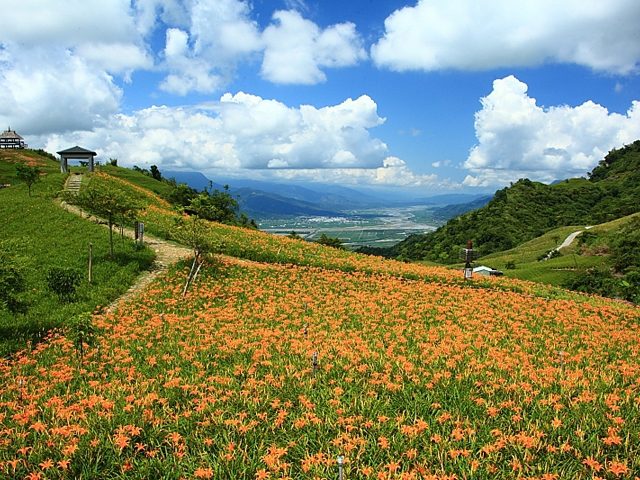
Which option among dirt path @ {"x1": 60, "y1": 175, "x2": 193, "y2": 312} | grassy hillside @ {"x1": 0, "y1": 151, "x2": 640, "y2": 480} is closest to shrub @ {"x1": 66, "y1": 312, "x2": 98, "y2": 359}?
grassy hillside @ {"x1": 0, "y1": 151, "x2": 640, "y2": 480}

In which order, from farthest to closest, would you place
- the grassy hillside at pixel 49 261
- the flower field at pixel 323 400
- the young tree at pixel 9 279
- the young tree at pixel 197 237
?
1. the young tree at pixel 197 237
2. the grassy hillside at pixel 49 261
3. the young tree at pixel 9 279
4. the flower field at pixel 323 400

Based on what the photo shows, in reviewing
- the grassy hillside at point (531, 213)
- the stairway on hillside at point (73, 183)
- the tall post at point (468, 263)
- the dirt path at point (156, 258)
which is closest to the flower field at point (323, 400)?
the dirt path at point (156, 258)

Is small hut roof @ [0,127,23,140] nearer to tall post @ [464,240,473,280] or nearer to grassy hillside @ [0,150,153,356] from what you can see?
grassy hillside @ [0,150,153,356]

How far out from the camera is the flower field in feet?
16.9

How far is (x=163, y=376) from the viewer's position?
7594mm

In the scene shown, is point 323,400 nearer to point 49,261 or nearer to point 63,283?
point 63,283

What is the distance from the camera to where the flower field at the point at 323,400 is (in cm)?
516

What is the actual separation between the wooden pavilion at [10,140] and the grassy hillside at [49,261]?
52.3 meters

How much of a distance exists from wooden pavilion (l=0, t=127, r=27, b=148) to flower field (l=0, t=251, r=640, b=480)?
82232 mm

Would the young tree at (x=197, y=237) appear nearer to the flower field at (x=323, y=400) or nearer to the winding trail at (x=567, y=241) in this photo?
the flower field at (x=323, y=400)

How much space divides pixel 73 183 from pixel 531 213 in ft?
457

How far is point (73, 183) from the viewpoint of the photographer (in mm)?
41500

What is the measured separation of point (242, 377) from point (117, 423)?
2.17 meters

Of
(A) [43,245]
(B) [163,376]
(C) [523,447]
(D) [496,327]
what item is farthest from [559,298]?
(A) [43,245]
